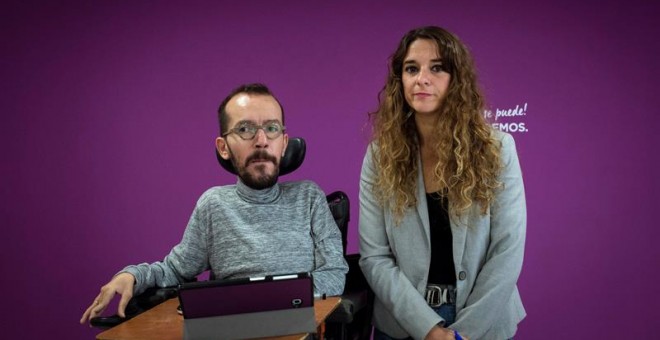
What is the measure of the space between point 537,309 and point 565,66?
4.74ft

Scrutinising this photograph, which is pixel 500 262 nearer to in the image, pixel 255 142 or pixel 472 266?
pixel 472 266

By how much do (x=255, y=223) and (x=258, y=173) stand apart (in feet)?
0.64

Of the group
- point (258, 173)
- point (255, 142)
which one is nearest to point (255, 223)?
point (258, 173)

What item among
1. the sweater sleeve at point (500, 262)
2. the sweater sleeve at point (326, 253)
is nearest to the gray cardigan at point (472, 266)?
the sweater sleeve at point (500, 262)

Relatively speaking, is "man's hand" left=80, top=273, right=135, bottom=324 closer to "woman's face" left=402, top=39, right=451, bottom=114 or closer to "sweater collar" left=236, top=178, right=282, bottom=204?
"sweater collar" left=236, top=178, right=282, bottom=204

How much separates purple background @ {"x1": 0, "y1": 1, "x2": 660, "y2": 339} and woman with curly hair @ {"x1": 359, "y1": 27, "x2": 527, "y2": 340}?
136 cm

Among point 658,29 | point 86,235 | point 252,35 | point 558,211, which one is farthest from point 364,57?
point 86,235

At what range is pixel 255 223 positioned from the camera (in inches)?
90.8

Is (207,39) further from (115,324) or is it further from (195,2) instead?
(115,324)

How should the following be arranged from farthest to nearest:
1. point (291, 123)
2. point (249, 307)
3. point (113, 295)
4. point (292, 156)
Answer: point (291, 123) < point (292, 156) < point (113, 295) < point (249, 307)

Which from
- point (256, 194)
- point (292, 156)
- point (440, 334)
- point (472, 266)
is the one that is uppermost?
point (292, 156)

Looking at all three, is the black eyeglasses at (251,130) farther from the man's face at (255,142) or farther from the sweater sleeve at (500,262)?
the sweater sleeve at (500,262)

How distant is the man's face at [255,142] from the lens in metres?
2.23

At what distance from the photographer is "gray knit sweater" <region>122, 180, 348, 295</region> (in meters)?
2.26
